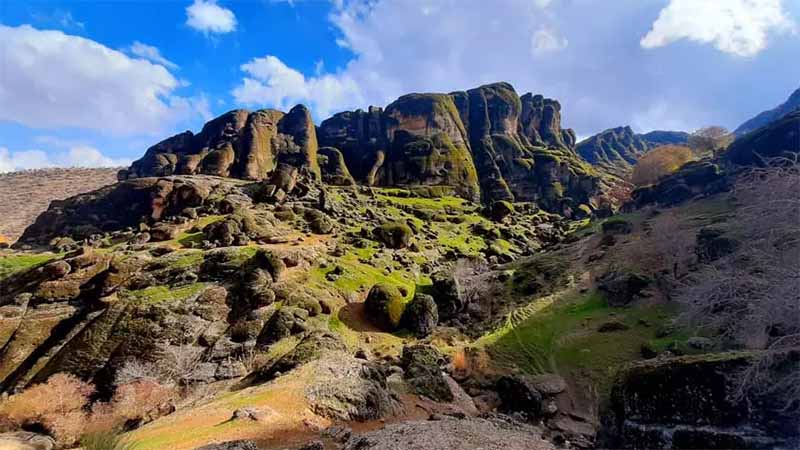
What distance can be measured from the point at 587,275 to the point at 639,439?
120ft

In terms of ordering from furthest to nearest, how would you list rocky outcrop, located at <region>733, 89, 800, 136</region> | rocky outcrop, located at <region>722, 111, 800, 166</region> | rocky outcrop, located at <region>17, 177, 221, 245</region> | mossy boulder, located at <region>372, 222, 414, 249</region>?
rocky outcrop, located at <region>733, 89, 800, 136</region>
rocky outcrop, located at <region>722, 111, 800, 166</region>
mossy boulder, located at <region>372, 222, 414, 249</region>
rocky outcrop, located at <region>17, 177, 221, 245</region>

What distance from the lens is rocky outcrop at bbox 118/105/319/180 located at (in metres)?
93.9

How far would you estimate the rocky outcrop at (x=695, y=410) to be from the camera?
50.1 feet

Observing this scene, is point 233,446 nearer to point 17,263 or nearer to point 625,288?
point 625,288

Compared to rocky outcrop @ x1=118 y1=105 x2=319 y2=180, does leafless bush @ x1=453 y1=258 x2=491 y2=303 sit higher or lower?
lower

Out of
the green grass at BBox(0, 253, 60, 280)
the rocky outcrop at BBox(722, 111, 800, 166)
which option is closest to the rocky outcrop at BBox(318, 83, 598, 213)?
the rocky outcrop at BBox(722, 111, 800, 166)

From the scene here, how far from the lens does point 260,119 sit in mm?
112375

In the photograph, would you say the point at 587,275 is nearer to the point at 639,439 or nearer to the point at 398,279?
the point at 398,279

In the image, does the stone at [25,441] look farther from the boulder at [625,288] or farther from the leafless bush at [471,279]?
the boulder at [625,288]

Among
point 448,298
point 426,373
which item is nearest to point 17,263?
point 426,373

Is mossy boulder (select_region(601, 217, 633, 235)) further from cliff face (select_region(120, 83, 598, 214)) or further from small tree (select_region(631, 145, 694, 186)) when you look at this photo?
cliff face (select_region(120, 83, 598, 214))

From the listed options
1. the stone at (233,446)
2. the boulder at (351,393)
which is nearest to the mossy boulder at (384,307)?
the boulder at (351,393)

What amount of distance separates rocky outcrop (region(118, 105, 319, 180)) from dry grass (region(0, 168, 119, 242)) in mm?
26524

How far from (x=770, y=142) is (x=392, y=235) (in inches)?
2864
